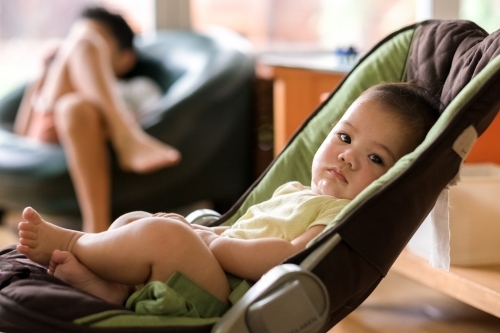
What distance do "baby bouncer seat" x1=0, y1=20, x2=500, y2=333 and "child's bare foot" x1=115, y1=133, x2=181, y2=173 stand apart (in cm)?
133

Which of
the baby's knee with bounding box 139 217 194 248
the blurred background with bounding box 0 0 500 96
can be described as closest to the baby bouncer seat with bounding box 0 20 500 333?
the baby's knee with bounding box 139 217 194 248

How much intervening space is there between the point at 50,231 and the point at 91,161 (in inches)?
56.1

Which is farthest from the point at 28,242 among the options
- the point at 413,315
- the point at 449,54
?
the point at 413,315

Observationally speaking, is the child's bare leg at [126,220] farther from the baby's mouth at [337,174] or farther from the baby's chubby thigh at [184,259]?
the baby's mouth at [337,174]

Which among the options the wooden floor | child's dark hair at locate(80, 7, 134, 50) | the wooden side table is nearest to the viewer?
the wooden floor

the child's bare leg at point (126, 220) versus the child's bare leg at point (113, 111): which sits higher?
the child's bare leg at point (126, 220)

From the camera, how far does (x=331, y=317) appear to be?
121 cm

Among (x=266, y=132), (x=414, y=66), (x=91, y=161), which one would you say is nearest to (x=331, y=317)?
(x=414, y=66)

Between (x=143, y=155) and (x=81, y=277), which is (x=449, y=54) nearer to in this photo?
(x=81, y=277)

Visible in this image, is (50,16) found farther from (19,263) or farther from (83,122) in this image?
(19,263)

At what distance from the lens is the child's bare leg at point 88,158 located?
2656mm

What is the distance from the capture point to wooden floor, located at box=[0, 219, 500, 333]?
1.83m

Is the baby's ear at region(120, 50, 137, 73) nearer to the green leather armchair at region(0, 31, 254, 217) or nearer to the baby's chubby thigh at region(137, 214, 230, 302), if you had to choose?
the green leather armchair at region(0, 31, 254, 217)

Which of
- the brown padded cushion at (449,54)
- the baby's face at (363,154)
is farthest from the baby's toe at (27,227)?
the brown padded cushion at (449,54)
